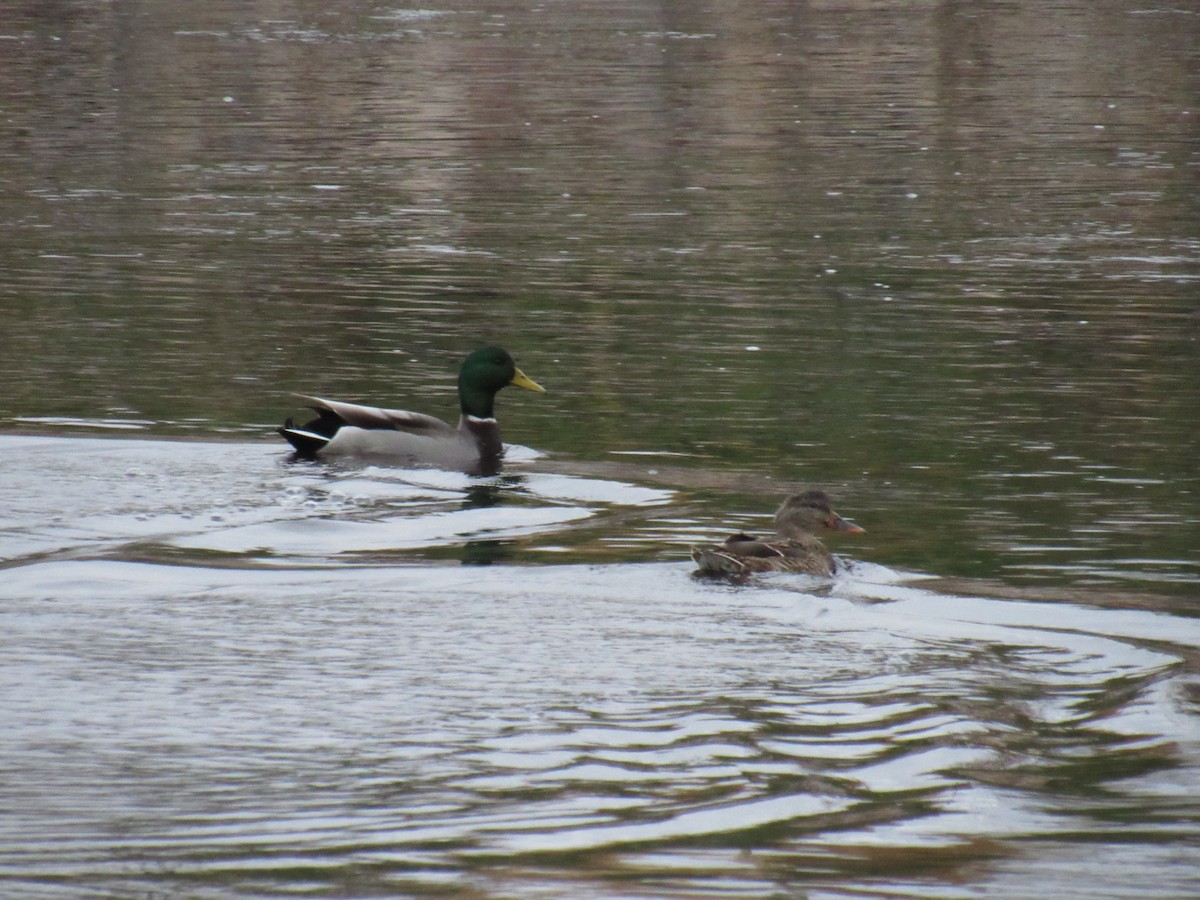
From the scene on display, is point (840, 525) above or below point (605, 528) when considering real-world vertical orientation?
above

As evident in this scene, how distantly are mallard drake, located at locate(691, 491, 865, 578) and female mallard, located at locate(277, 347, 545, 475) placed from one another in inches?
113

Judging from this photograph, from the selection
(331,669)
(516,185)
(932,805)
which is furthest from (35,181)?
(932,805)

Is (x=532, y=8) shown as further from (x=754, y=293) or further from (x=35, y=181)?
(x=754, y=293)

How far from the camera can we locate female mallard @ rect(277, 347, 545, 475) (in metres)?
11.8

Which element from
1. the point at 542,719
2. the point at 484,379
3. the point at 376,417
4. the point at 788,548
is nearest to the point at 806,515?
the point at 788,548

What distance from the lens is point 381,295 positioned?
17188 mm

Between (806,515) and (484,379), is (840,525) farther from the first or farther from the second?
(484,379)

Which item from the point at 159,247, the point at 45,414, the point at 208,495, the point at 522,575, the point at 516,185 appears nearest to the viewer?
the point at 522,575

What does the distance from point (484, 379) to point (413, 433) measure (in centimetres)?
78

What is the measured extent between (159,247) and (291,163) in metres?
7.03

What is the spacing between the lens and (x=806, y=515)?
31.4 ft

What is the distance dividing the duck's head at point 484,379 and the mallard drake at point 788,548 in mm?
3194

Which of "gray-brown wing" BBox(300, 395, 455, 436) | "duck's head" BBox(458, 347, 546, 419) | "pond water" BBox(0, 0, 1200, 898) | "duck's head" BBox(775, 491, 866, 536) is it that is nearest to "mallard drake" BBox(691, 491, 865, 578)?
"duck's head" BBox(775, 491, 866, 536)

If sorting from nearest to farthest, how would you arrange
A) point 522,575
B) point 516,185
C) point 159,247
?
point 522,575, point 159,247, point 516,185
